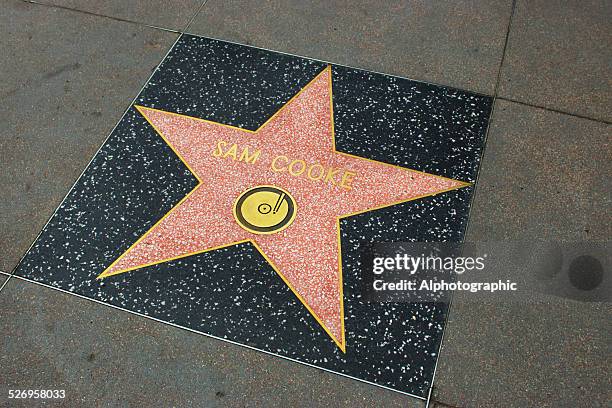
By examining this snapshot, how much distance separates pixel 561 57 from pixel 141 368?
2.79 meters

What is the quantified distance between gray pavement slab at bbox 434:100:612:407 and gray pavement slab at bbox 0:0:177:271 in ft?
6.54

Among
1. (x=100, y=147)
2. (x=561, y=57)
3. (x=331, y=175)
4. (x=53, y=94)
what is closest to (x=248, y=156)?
(x=331, y=175)

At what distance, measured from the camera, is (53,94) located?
3.39m

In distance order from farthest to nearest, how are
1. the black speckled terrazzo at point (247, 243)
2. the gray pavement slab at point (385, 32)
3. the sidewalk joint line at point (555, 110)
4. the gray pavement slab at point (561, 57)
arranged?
the gray pavement slab at point (385, 32), the gray pavement slab at point (561, 57), the sidewalk joint line at point (555, 110), the black speckled terrazzo at point (247, 243)

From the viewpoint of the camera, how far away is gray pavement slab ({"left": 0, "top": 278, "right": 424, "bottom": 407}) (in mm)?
2332

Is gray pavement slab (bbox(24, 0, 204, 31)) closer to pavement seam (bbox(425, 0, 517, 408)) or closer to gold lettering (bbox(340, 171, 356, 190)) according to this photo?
gold lettering (bbox(340, 171, 356, 190))

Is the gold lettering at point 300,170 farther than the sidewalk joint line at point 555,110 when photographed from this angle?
No

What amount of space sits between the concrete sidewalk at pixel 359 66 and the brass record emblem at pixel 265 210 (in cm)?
59

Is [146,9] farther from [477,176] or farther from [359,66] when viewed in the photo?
[477,176]

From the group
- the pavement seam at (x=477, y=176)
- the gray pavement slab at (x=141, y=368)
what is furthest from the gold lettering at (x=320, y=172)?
the gray pavement slab at (x=141, y=368)

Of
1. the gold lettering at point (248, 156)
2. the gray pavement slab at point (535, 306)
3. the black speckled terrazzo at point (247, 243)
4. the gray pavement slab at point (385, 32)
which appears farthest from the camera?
the gray pavement slab at point (385, 32)

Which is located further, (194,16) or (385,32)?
(194,16)

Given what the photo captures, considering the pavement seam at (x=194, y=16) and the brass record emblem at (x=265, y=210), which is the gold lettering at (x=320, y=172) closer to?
the brass record emblem at (x=265, y=210)

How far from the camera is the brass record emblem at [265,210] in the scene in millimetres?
2779
